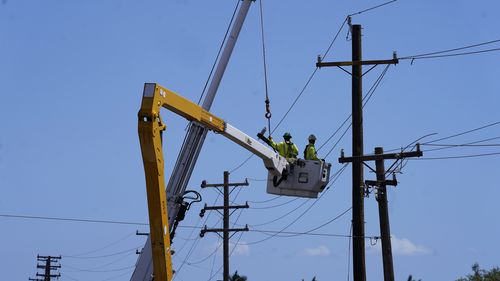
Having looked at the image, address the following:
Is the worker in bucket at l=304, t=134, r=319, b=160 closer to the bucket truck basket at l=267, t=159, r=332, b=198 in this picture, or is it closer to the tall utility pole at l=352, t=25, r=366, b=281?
the bucket truck basket at l=267, t=159, r=332, b=198

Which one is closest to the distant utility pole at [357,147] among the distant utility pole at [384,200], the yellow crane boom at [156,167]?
the distant utility pole at [384,200]

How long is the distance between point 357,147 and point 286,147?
7.23 metres

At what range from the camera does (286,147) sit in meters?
20.8

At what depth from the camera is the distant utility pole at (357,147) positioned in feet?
88.8

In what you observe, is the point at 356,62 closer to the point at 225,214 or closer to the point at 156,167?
the point at 156,167

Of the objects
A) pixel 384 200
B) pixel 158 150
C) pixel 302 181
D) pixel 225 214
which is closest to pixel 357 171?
pixel 384 200

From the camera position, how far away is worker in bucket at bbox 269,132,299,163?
67.4 ft

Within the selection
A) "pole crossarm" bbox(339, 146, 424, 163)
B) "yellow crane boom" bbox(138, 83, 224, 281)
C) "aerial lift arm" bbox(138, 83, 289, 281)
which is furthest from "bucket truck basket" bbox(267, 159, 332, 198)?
"pole crossarm" bbox(339, 146, 424, 163)

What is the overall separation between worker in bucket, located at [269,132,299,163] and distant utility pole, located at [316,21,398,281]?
6.91 metres

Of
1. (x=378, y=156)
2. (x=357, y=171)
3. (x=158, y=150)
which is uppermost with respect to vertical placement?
(x=378, y=156)

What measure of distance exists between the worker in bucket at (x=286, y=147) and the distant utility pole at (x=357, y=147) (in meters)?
6.91

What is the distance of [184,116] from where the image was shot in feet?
54.9

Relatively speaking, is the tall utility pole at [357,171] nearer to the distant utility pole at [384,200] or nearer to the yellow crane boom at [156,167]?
the distant utility pole at [384,200]

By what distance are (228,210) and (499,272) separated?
29055mm
